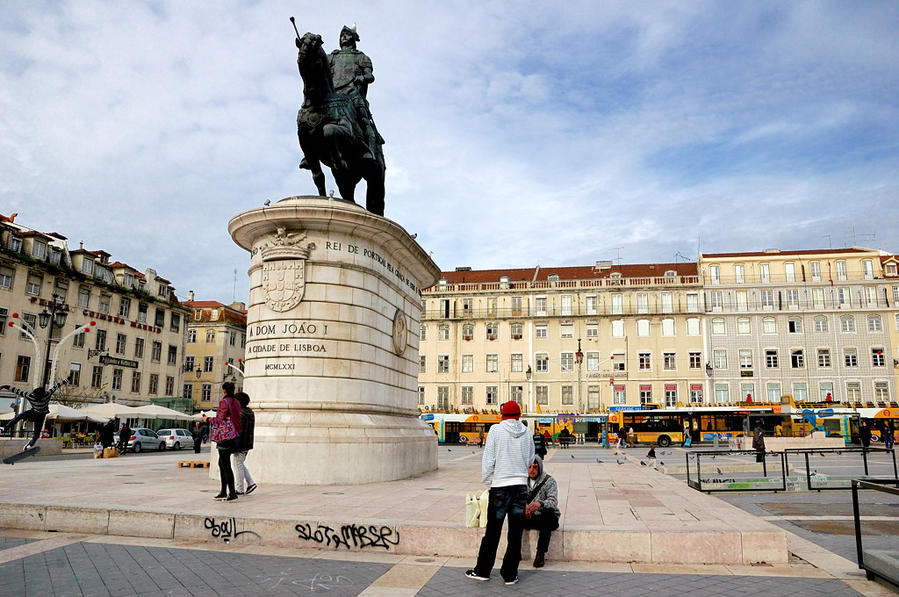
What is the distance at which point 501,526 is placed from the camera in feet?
23.0

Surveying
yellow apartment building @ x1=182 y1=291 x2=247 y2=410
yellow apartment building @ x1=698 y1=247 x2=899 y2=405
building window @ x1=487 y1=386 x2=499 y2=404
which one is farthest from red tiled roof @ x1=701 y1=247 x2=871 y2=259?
yellow apartment building @ x1=182 y1=291 x2=247 y2=410

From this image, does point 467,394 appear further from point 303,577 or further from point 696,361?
point 303,577

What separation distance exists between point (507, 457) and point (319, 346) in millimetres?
8083

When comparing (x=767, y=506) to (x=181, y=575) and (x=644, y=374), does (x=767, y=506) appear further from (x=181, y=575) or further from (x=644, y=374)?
(x=644, y=374)

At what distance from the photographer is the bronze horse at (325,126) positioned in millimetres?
15266

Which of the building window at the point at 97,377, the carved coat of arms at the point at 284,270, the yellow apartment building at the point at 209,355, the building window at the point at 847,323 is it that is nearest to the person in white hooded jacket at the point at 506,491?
the carved coat of arms at the point at 284,270

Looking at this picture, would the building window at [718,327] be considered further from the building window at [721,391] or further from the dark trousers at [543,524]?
the dark trousers at [543,524]

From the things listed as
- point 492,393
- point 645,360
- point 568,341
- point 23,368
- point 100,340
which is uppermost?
point 568,341

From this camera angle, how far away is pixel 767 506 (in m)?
13.4

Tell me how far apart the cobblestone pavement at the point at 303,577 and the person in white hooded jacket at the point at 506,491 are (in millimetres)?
208

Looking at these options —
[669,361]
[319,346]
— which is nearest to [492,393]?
[669,361]

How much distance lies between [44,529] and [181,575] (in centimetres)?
364

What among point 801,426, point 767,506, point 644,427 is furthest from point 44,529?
point 801,426

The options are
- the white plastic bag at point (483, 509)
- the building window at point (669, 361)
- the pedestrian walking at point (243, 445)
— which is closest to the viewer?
the white plastic bag at point (483, 509)
